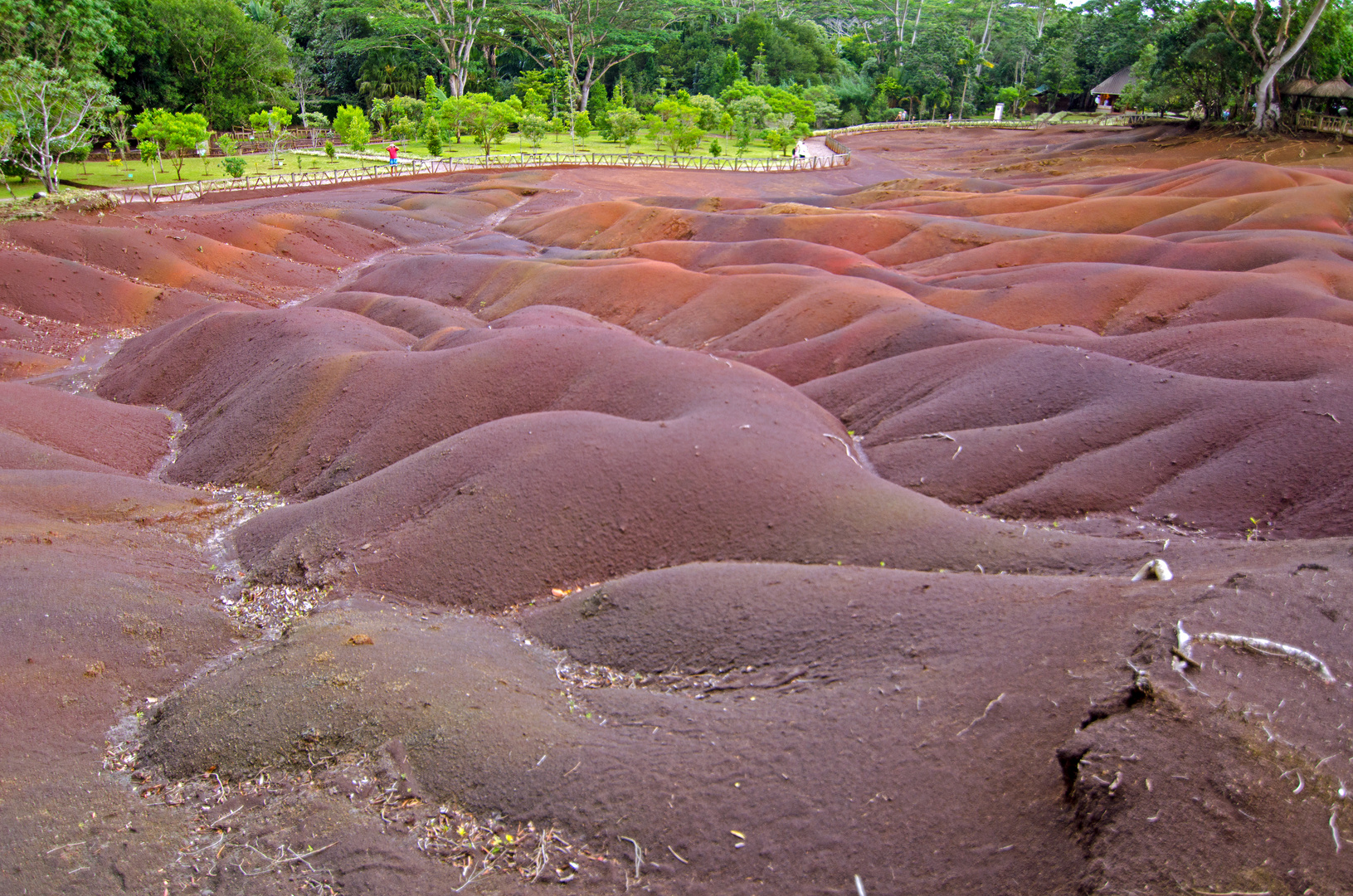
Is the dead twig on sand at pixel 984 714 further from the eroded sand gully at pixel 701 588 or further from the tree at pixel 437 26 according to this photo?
the tree at pixel 437 26

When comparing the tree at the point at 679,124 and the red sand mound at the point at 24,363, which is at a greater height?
the tree at the point at 679,124

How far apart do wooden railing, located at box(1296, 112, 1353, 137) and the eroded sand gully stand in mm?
29937

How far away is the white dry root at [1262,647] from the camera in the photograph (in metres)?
5.32

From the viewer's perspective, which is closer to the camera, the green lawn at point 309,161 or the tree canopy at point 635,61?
the green lawn at point 309,161

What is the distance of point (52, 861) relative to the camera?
5.45 metres

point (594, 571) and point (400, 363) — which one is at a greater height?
point (400, 363)

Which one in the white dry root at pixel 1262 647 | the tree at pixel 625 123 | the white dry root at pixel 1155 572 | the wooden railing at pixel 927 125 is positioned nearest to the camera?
the white dry root at pixel 1262 647

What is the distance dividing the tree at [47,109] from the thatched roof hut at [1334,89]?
57.6m

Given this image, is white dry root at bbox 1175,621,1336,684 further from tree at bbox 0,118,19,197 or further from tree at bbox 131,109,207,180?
tree at bbox 131,109,207,180

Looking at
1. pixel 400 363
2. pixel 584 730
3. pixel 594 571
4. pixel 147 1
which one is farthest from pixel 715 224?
pixel 147 1

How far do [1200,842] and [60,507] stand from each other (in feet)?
42.8

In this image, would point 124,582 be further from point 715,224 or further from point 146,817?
point 715,224

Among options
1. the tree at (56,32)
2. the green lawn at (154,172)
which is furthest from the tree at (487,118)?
the tree at (56,32)

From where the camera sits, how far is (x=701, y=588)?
8.57 metres
